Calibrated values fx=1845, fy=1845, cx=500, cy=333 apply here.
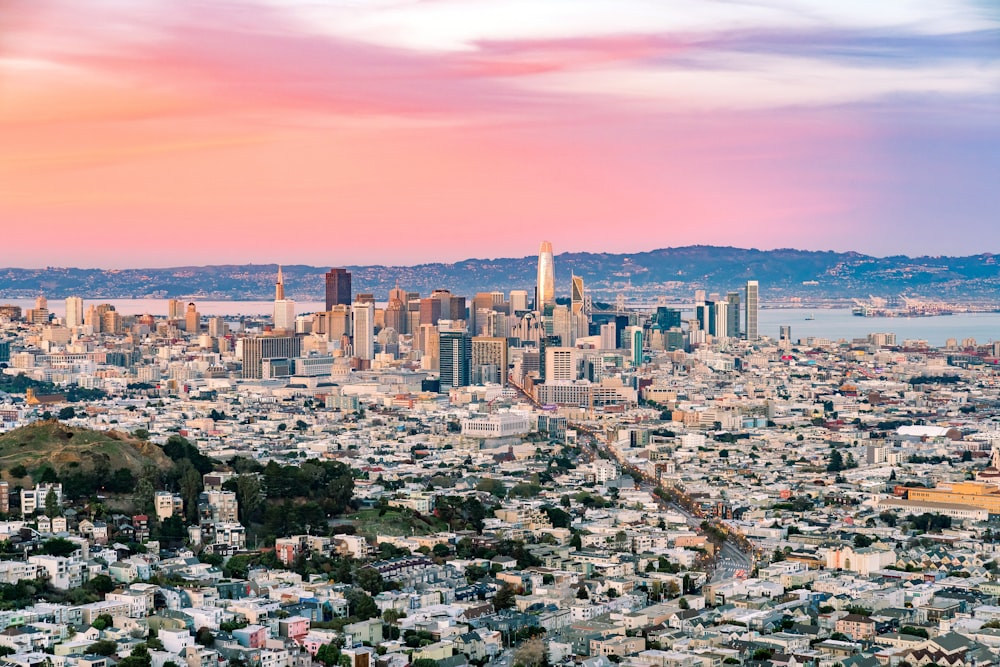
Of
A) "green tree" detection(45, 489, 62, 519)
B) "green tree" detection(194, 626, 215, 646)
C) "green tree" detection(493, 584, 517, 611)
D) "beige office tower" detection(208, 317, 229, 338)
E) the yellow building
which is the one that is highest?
"green tree" detection(45, 489, 62, 519)

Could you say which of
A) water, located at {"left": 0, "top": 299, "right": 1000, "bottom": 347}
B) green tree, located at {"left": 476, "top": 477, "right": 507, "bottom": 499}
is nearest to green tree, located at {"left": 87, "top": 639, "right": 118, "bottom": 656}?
green tree, located at {"left": 476, "top": 477, "right": 507, "bottom": 499}

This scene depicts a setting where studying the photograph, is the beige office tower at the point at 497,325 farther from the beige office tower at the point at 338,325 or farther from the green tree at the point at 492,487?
the green tree at the point at 492,487

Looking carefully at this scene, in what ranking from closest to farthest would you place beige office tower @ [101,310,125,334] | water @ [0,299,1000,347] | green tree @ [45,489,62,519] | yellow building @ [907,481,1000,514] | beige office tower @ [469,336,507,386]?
green tree @ [45,489,62,519] → yellow building @ [907,481,1000,514] → beige office tower @ [469,336,507,386] → beige office tower @ [101,310,125,334] → water @ [0,299,1000,347]

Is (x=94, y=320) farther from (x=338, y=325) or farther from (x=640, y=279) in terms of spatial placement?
(x=640, y=279)

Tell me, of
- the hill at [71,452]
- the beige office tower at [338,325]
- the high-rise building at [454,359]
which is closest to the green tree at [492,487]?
the hill at [71,452]

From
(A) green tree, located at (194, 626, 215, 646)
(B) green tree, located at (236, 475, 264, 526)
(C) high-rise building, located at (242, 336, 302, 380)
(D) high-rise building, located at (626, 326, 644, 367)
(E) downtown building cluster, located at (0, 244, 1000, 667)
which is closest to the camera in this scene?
(A) green tree, located at (194, 626, 215, 646)

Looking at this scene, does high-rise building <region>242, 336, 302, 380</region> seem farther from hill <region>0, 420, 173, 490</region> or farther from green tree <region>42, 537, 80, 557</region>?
green tree <region>42, 537, 80, 557</region>

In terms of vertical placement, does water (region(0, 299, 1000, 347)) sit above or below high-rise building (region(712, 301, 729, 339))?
below

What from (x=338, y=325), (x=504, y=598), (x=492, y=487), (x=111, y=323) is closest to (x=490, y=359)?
(x=338, y=325)
